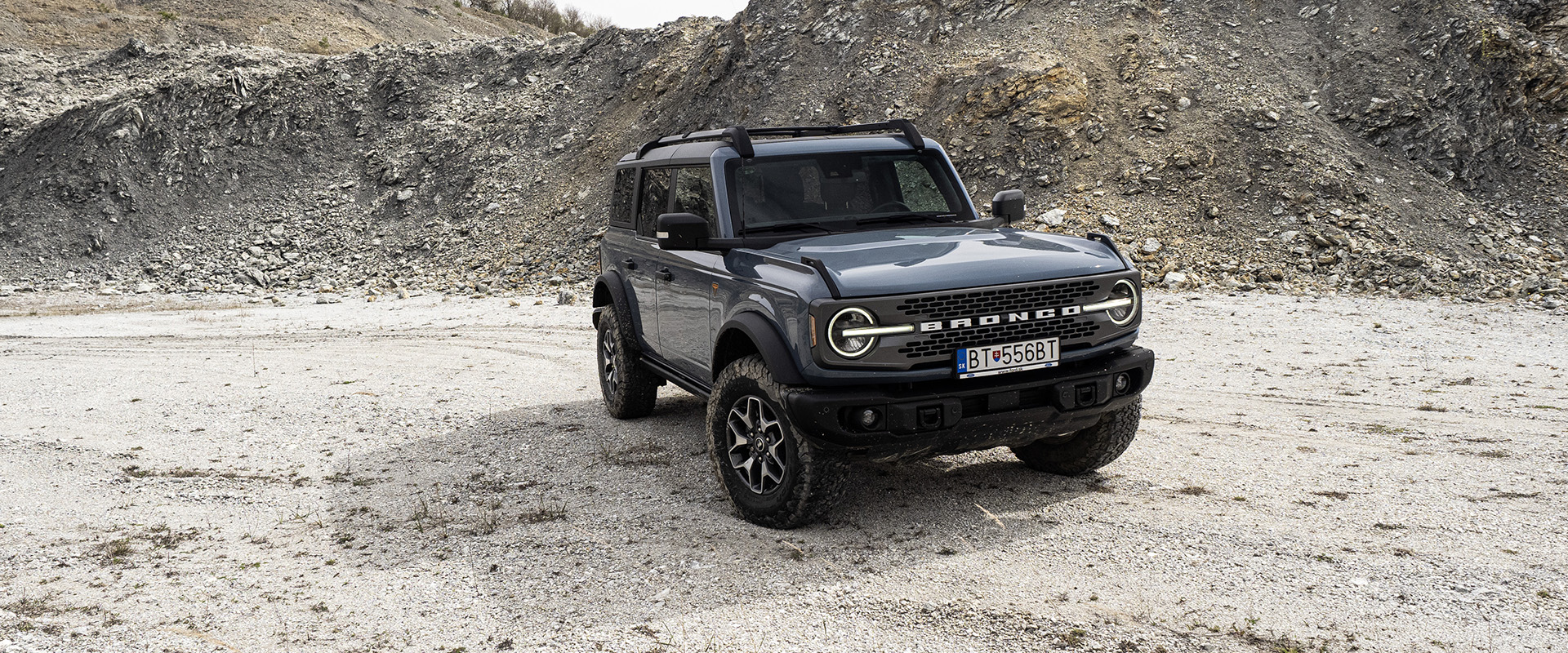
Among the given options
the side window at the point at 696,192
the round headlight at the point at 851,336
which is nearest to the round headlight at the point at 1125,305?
the round headlight at the point at 851,336

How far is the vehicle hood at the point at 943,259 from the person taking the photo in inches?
177

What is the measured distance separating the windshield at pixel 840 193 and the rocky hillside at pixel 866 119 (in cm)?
1009

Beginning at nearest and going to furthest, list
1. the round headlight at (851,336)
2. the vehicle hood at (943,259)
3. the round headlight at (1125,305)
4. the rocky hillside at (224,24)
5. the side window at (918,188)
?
the round headlight at (851,336), the vehicle hood at (943,259), the round headlight at (1125,305), the side window at (918,188), the rocky hillside at (224,24)

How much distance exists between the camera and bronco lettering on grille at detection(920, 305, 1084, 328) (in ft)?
14.7

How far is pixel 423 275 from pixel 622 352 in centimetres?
1623

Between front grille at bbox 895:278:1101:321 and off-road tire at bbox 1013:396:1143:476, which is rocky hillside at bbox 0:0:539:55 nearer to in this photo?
off-road tire at bbox 1013:396:1143:476

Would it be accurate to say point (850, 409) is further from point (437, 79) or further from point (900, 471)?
point (437, 79)

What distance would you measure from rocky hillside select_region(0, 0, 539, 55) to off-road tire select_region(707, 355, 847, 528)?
3939cm

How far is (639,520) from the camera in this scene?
5230 mm

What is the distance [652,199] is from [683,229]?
142 centimetres

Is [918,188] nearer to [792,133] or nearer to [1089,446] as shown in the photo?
[792,133]

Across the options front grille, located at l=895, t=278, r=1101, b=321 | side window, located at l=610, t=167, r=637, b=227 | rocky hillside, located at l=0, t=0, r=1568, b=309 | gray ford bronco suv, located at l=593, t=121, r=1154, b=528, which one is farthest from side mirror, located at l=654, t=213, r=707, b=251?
rocky hillside, located at l=0, t=0, r=1568, b=309

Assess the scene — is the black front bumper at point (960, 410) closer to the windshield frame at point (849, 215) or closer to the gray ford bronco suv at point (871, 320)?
the gray ford bronco suv at point (871, 320)

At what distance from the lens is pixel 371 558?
15.7 ft
